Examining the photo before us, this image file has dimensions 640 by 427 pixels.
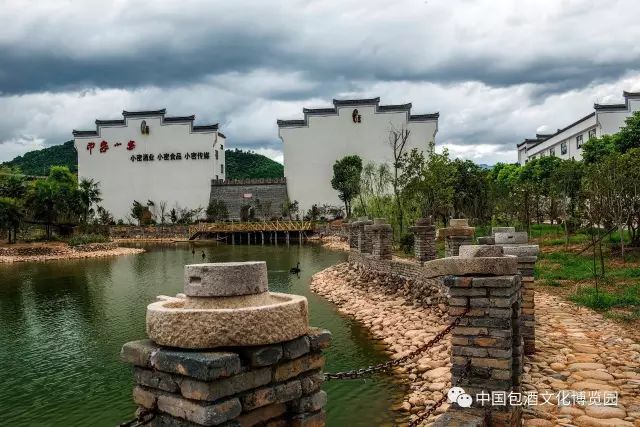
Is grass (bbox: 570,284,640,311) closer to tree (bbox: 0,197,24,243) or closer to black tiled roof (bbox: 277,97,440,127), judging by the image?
tree (bbox: 0,197,24,243)

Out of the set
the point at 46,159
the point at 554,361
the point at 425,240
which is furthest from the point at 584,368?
the point at 46,159

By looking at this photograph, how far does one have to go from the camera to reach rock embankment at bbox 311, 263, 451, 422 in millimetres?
7164

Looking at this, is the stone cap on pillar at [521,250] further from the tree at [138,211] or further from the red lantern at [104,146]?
the red lantern at [104,146]

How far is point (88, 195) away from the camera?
47.1 m

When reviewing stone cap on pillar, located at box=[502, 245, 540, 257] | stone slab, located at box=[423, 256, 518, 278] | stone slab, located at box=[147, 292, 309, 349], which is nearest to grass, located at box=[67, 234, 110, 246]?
stone cap on pillar, located at box=[502, 245, 540, 257]

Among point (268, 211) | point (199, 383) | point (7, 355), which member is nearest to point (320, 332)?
point (199, 383)

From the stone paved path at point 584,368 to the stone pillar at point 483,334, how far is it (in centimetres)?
95

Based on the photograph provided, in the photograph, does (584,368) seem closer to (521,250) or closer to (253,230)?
(521,250)

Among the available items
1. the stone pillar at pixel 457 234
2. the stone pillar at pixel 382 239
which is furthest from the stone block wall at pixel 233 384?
the stone pillar at pixel 382 239

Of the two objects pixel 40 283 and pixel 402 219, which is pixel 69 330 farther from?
pixel 402 219

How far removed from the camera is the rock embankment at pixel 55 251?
30328 millimetres

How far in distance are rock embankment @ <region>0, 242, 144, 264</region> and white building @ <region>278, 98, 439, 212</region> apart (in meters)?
20.1

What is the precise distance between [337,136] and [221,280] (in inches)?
1916

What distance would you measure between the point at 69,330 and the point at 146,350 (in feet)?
35.7
